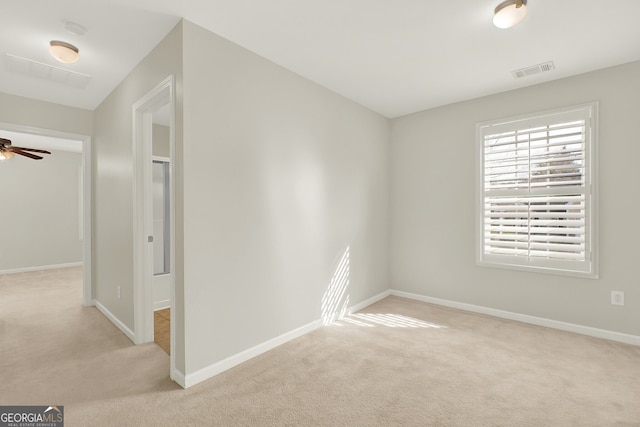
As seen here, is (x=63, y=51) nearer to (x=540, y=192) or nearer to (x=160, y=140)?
(x=160, y=140)

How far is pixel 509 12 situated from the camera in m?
1.99

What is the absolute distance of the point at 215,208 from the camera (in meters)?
2.32

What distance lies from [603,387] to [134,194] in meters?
4.05

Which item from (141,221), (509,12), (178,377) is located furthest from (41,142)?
(509,12)

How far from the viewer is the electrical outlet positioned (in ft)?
9.41

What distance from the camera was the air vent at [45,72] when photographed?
8.94 feet

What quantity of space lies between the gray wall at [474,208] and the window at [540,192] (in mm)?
94

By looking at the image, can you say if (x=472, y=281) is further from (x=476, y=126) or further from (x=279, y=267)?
(x=279, y=267)

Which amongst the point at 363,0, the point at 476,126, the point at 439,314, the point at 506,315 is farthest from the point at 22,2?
the point at 506,315

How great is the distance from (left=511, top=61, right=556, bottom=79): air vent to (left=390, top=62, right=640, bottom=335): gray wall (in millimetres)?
344

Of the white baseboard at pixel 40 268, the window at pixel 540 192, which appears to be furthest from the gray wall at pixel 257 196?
the white baseboard at pixel 40 268

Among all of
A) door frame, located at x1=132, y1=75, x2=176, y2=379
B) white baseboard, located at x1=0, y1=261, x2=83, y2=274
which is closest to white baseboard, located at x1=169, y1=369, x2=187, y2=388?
door frame, located at x1=132, y1=75, x2=176, y2=379

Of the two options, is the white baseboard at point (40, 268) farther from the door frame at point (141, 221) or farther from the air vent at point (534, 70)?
the air vent at point (534, 70)

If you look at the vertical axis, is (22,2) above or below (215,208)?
above
